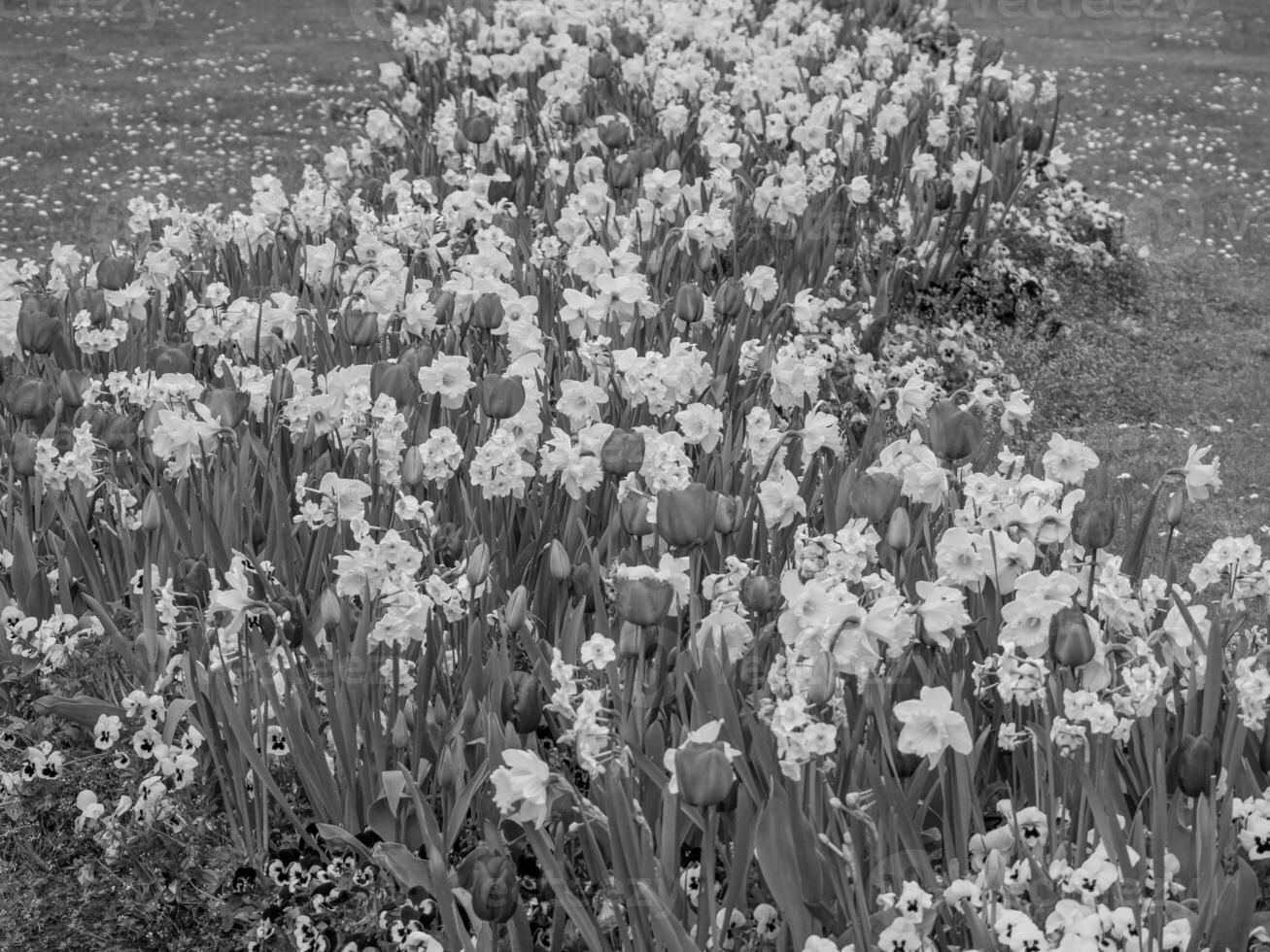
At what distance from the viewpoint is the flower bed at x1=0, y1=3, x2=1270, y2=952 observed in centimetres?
232

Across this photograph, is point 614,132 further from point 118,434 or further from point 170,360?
point 118,434

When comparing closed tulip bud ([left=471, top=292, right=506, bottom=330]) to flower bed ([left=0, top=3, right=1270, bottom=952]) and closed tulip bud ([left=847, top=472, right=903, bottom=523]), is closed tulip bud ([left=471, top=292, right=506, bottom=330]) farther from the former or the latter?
closed tulip bud ([left=847, top=472, right=903, bottom=523])

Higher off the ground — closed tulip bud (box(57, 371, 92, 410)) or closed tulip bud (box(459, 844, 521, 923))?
closed tulip bud (box(57, 371, 92, 410))

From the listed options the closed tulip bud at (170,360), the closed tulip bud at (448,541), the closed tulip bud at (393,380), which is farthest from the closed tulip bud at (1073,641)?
the closed tulip bud at (170,360)

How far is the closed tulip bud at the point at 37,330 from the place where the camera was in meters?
4.16

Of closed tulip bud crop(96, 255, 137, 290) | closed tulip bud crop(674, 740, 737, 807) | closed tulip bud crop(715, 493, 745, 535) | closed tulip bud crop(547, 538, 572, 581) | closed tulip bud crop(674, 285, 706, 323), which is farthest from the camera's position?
closed tulip bud crop(96, 255, 137, 290)

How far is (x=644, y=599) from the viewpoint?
2.50 metres

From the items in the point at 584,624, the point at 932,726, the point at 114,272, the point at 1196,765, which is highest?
the point at 114,272

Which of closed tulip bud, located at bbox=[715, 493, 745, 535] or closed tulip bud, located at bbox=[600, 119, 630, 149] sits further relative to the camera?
closed tulip bud, located at bbox=[600, 119, 630, 149]

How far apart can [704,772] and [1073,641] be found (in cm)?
67

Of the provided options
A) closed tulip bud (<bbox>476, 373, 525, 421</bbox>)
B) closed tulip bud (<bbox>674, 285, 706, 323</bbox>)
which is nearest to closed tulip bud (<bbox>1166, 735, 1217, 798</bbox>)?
closed tulip bud (<bbox>476, 373, 525, 421</bbox>)

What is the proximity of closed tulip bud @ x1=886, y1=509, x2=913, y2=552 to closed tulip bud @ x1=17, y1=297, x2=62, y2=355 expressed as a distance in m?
2.57

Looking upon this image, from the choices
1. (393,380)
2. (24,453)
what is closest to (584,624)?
(393,380)

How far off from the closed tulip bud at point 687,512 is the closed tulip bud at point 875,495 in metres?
0.44
